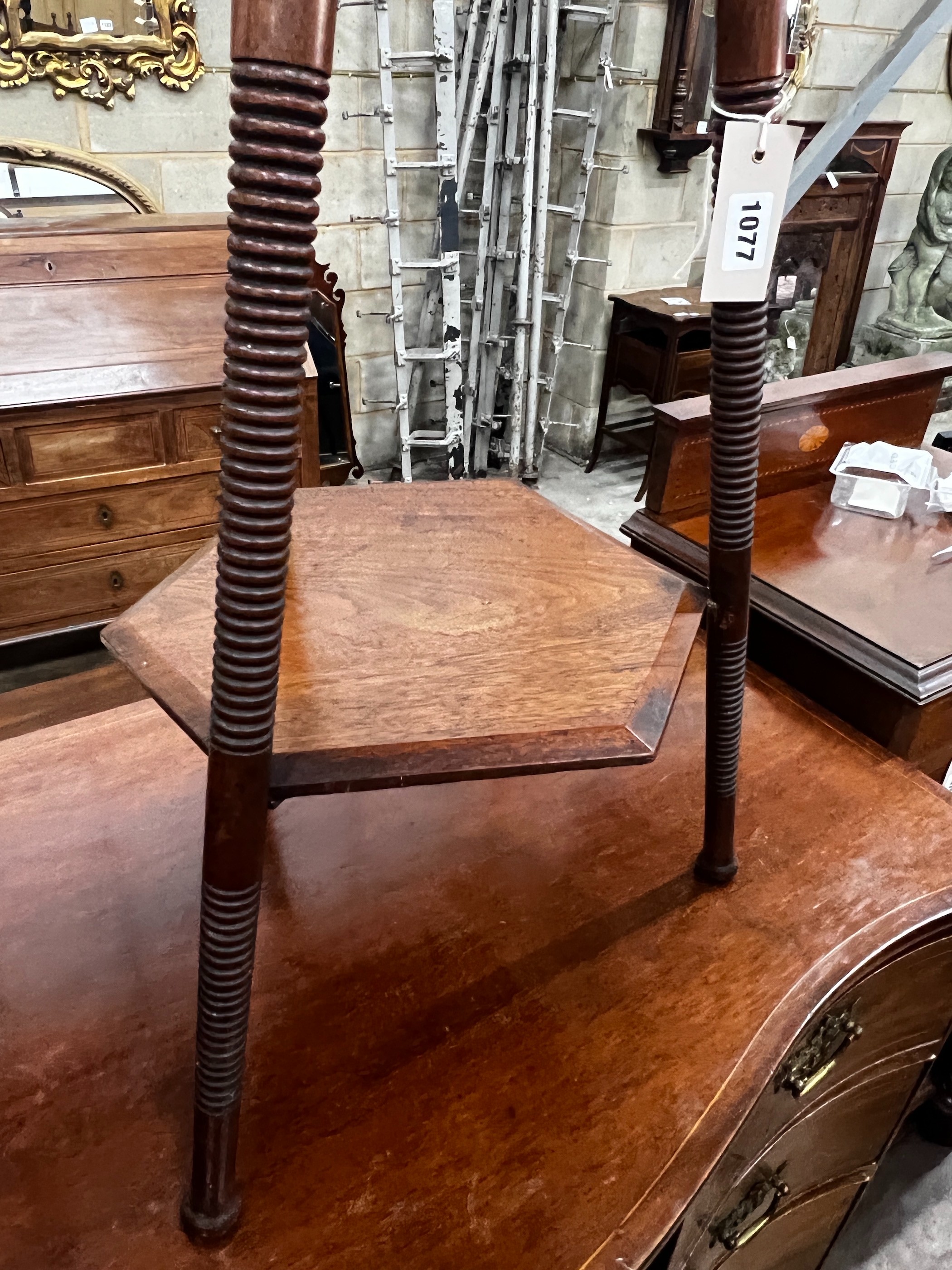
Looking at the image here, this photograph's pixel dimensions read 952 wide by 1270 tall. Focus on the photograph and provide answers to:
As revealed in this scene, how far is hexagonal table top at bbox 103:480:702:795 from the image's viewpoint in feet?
1.65

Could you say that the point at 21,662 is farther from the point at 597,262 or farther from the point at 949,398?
the point at 949,398

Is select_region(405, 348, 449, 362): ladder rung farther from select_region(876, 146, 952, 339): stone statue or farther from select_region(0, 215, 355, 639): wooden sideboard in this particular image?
select_region(876, 146, 952, 339): stone statue

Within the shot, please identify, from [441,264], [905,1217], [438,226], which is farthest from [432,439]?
[905,1217]

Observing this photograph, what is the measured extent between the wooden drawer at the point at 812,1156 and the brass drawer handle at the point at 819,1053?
0.23 feet

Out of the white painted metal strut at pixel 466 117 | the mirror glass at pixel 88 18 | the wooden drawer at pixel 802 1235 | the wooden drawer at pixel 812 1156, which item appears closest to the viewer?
the wooden drawer at pixel 812 1156

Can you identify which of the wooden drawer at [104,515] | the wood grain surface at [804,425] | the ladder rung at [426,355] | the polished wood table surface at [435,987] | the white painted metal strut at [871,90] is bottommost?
the wooden drawer at [104,515]

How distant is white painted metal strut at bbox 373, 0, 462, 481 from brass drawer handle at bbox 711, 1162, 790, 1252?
2.01 m

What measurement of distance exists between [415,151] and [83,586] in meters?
1.88

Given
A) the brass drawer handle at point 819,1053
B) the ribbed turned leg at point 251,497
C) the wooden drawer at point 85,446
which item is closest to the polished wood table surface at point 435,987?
the brass drawer handle at point 819,1053

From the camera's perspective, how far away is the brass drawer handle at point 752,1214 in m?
0.77

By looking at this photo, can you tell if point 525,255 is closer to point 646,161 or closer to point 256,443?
point 646,161

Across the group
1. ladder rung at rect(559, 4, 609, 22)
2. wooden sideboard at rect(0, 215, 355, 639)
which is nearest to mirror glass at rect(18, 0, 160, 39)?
wooden sideboard at rect(0, 215, 355, 639)

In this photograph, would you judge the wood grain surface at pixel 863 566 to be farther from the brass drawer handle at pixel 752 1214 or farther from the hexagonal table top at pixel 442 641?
the brass drawer handle at pixel 752 1214

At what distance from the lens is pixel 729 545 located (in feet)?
2.19
